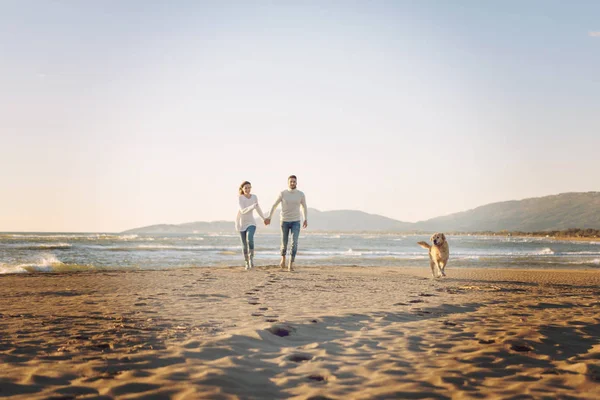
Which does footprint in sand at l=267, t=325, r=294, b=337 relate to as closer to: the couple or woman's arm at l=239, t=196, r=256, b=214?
the couple

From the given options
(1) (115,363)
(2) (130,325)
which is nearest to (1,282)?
(2) (130,325)

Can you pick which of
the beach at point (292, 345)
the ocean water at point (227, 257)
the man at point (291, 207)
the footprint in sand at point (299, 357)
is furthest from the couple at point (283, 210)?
the footprint in sand at point (299, 357)

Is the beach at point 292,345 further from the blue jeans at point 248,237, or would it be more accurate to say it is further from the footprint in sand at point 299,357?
the blue jeans at point 248,237

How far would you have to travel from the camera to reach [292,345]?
14.1ft

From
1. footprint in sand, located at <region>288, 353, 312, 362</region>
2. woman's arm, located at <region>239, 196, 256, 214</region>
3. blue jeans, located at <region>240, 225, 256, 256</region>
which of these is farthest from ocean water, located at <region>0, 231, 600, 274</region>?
footprint in sand, located at <region>288, 353, 312, 362</region>

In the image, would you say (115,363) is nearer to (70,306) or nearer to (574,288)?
(70,306)

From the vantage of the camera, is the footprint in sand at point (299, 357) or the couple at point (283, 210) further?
the couple at point (283, 210)

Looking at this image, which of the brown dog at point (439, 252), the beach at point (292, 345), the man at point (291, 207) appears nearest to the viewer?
the beach at point (292, 345)

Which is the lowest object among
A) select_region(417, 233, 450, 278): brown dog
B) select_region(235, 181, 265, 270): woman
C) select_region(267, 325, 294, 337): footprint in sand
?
select_region(267, 325, 294, 337): footprint in sand

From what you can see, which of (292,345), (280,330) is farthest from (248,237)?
(292,345)

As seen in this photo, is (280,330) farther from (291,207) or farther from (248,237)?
(248,237)

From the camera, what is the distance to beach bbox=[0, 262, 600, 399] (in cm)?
316

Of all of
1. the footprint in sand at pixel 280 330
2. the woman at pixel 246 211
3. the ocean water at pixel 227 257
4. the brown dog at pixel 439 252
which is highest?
the woman at pixel 246 211

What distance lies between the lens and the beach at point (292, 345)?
3158 mm
